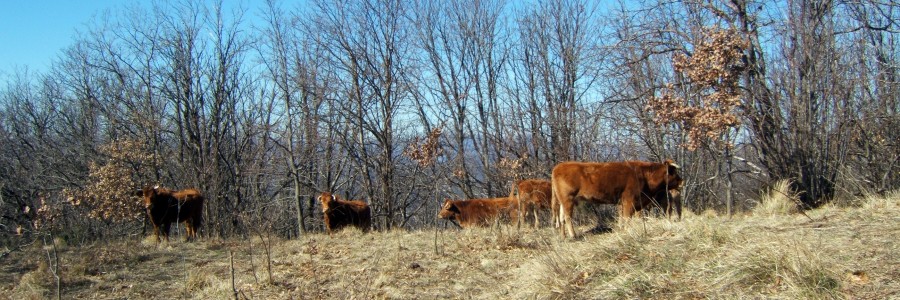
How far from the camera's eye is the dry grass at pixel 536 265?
18.7ft

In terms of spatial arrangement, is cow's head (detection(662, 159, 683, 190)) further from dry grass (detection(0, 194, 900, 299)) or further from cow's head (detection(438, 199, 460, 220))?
cow's head (detection(438, 199, 460, 220))

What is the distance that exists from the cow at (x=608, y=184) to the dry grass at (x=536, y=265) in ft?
2.28

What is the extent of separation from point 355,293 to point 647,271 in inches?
134

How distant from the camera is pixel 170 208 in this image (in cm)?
1545

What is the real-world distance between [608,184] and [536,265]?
12.1ft

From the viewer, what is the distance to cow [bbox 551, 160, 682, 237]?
34.9 feet

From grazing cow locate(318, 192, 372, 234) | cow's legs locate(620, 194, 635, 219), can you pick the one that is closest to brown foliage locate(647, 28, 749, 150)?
cow's legs locate(620, 194, 635, 219)

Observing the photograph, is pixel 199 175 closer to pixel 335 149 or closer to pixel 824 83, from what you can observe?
pixel 335 149

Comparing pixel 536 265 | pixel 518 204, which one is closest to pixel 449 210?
pixel 518 204

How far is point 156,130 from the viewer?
101ft

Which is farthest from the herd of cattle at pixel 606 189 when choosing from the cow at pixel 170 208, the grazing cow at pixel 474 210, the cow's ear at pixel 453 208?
the cow's ear at pixel 453 208

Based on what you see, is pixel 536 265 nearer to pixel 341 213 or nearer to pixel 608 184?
pixel 608 184

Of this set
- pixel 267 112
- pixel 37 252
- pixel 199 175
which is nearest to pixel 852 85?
pixel 37 252

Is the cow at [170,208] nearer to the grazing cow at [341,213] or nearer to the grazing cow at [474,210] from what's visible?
the grazing cow at [341,213]
